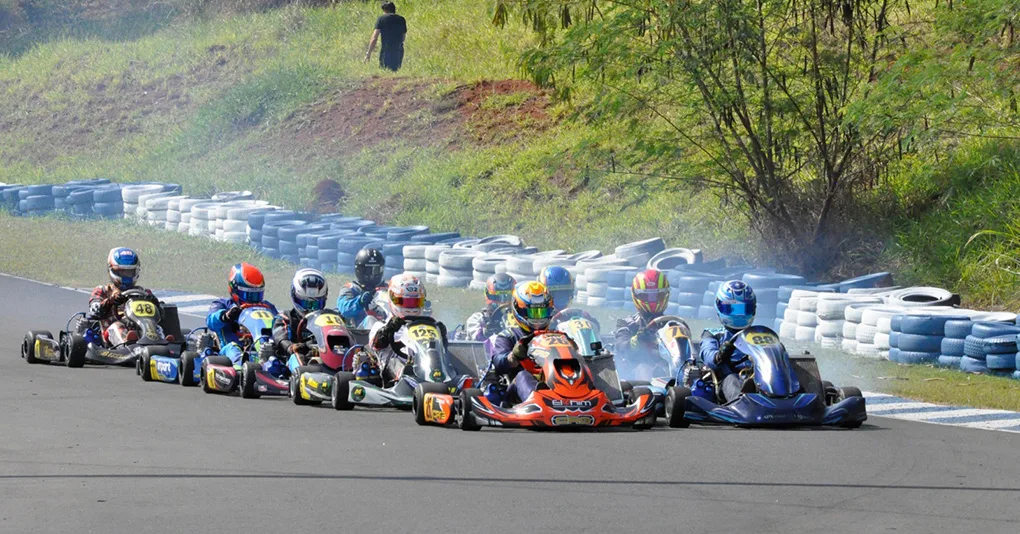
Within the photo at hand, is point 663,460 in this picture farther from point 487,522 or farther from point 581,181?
point 581,181

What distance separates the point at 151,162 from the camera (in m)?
29.7

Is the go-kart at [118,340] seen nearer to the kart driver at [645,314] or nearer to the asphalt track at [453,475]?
the asphalt track at [453,475]

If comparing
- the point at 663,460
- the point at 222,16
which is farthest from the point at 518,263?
the point at 222,16

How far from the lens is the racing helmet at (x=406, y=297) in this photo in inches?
409

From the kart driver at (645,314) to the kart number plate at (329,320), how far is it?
7.32 ft

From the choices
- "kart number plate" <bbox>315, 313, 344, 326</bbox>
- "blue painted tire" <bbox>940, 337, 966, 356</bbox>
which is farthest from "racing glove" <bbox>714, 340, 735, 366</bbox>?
"blue painted tire" <bbox>940, 337, 966, 356</bbox>

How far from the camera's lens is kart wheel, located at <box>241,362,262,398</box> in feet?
35.4

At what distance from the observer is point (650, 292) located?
11609mm

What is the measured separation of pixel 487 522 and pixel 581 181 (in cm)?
1741

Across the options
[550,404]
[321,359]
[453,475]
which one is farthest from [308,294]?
[453,475]

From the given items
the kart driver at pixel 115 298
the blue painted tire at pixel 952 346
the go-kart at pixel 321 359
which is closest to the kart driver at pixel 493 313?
the go-kart at pixel 321 359

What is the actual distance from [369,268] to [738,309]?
3745mm

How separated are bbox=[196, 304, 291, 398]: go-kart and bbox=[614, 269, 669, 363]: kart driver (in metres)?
2.63

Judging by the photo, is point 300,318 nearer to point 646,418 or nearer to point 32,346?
point 32,346
